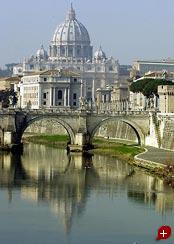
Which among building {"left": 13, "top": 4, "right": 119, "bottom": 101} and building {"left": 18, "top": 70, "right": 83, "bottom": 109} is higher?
building {"left": 13, "top": 4, "right": 119, "bottom": 101}

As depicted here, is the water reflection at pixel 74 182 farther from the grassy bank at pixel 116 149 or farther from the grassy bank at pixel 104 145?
the grassy bank at pixel 104 145

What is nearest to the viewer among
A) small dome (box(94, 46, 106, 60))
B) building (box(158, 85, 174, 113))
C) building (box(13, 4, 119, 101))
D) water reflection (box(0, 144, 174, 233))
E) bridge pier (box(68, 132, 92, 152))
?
water reflection (box(0, 144, 174, 233))

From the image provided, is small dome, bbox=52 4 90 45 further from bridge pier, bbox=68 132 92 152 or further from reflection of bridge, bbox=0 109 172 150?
bridge pier, bbox=68 132 92 152

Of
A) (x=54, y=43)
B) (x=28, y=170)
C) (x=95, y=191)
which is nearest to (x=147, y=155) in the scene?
(x=28, y=170)

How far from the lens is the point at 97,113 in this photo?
226 feet

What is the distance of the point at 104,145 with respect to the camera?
67.2 meters

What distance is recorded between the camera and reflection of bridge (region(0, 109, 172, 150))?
6750cm

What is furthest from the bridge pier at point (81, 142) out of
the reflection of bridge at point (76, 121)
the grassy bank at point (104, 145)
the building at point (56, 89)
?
the building at point (56, 89)

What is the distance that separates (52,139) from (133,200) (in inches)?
1458

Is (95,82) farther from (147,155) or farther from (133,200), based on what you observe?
(133,200)

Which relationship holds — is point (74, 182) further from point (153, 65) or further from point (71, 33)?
point (71, 33)

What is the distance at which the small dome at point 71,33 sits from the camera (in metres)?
178

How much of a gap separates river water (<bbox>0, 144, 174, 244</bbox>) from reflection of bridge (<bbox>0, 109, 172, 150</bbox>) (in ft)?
35.6

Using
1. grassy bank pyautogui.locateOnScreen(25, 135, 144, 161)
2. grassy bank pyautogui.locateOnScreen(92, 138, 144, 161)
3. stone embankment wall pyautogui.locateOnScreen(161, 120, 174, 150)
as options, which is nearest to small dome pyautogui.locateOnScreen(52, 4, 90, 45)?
grassy bank pyautogui.locateOnScreen(25, 135, 144, 161)
